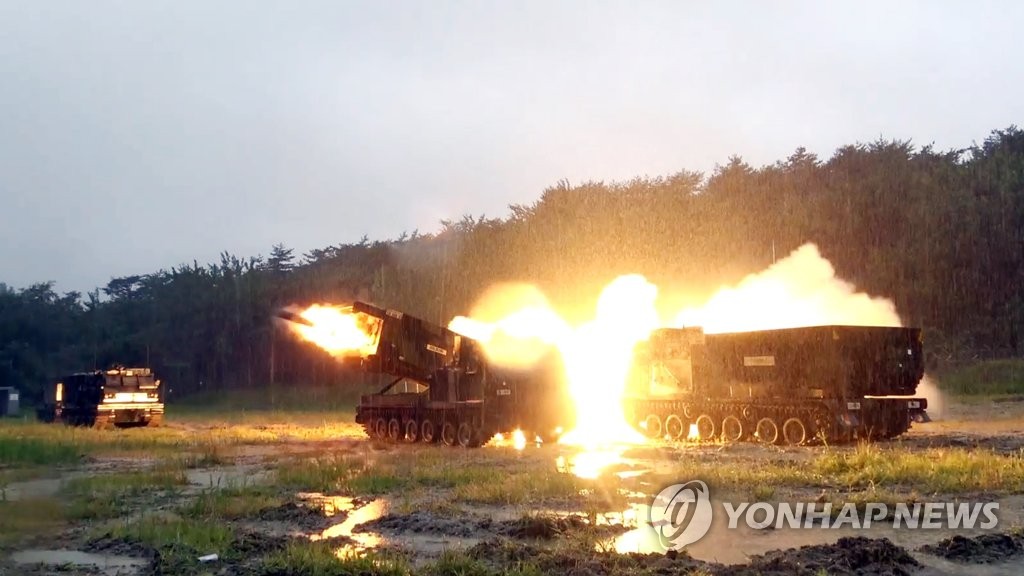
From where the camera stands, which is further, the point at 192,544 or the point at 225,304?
the point at 225,304

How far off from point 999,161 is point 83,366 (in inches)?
2260

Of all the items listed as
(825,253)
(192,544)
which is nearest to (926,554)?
(192,544)

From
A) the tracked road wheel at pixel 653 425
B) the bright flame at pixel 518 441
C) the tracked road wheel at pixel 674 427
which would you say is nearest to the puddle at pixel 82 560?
the bright flame at pixel 518 441

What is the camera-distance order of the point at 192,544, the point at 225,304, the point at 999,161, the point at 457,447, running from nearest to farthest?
the point at 192,544, the point at 457,447, the point at 999,161, the point at 225,304

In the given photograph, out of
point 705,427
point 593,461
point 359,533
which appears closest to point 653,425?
point 705,427

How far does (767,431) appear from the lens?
2394cm

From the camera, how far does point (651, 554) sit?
966 centimetres

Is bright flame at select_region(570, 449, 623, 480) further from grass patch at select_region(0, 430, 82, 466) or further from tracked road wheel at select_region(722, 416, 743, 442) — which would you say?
grass patch at select_region(0, 430, 82, 466)

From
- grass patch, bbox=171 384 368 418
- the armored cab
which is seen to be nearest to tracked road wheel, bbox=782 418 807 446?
grass patch, bbox=171 384 368 418

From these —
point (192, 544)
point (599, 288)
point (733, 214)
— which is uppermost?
point (733, 214)

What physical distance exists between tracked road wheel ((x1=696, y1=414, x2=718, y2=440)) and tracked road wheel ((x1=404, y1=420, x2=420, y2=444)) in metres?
7.86

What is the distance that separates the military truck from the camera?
120 ft

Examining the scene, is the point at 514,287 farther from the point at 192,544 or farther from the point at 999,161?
the point at 192,544

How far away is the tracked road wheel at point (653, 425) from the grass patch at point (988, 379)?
14.7 meters
